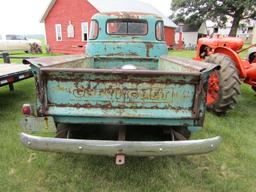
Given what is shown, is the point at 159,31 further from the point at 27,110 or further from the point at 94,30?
the point at 27,110

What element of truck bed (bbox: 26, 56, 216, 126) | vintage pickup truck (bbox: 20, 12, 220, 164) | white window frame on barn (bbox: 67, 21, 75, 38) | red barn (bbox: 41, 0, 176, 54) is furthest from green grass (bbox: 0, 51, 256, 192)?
white window frame on barn (bbox: 67, 21, 75, 38)

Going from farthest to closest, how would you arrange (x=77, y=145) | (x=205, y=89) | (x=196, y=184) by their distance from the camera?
1. (x=196, y=184)
2. (x=205, y=89)
3. (x=77, y=145)

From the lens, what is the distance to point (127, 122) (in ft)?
8.26

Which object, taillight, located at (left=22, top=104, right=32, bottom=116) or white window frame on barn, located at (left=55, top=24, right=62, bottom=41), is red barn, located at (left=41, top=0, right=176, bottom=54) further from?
taillight, located at (left=22, top=104, right=32, bottom=116)

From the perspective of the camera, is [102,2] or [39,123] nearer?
[39,123]

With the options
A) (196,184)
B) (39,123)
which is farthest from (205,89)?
(39,123)

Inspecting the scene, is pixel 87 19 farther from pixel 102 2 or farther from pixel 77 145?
pixel 77 145

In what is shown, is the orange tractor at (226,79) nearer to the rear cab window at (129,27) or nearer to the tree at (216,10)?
the rear cab window at (129,27)

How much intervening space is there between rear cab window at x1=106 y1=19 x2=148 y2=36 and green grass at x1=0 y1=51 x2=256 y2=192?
2706mm

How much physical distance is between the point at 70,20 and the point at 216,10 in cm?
1902

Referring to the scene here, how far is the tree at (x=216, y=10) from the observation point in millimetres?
28462

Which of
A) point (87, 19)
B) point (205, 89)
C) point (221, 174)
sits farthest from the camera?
point (87, 19)

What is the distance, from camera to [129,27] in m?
5.04

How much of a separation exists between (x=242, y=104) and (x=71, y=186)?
4805 mm
